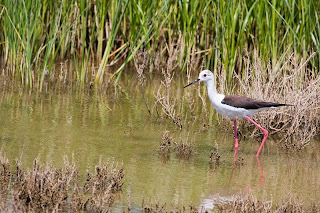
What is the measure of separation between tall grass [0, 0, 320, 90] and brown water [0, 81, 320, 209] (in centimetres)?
75

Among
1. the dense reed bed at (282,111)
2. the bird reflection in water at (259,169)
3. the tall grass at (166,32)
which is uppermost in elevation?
the tall grass at (166,32)

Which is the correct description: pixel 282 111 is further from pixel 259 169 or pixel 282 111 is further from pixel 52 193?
pixel 52 193

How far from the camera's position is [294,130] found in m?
7.11

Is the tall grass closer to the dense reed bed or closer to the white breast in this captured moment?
the dense reed bed

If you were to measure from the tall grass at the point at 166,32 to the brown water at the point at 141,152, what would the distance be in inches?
29.7

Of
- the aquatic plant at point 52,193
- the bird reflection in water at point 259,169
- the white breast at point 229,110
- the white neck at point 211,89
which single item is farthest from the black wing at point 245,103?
the aquatic plant at point 52,193

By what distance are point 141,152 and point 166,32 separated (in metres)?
5.26

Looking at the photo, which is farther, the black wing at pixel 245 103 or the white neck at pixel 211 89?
the white neck at pixel 211 89

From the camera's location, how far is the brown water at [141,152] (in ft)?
17.7

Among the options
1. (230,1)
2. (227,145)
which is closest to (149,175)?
(227,145)

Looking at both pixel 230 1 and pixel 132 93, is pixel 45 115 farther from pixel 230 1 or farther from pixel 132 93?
pixel 230 1

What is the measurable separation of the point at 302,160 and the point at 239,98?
0.94m

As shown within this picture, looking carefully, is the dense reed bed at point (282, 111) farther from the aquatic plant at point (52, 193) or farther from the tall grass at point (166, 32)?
the aquatic plant at point (52, 193)

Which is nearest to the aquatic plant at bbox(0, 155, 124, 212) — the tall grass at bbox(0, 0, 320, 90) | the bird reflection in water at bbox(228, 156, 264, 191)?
the bird reflection in water at bbox(228, 156, 264, 191)
